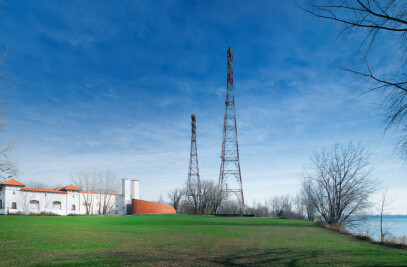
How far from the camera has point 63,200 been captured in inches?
1892

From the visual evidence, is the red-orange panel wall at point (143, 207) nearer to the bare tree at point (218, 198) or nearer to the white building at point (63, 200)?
the white building at point (63, 200)

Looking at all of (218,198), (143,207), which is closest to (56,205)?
(143,207)

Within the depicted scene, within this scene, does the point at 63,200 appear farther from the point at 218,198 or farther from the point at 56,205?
the point at 218,198

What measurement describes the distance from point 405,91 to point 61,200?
173 ft

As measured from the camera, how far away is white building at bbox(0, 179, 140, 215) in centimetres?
4097

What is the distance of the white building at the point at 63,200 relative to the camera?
41.0 m

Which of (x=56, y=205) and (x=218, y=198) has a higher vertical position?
(x=218, y=198)

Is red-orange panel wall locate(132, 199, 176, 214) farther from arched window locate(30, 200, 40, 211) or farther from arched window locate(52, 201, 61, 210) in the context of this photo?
arched window locate(30, 200, 40, 211)

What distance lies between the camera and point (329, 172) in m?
29.7

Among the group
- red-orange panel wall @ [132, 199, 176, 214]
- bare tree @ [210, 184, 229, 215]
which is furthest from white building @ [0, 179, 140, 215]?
bare tree @ [210, 184, 229, 215]

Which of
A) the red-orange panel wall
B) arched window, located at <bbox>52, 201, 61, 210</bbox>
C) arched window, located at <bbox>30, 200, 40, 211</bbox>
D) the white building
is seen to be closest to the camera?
the white building

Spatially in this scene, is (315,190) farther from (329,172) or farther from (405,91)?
(405,91)

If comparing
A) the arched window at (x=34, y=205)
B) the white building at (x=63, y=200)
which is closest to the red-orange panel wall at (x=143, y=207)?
the white building at (x=63, y=200)

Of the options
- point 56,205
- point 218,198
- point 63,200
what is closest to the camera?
point 56,205
